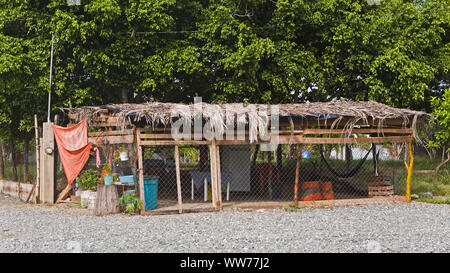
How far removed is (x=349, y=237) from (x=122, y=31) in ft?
36.8

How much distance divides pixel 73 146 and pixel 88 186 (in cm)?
117

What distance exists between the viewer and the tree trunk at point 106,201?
34.0 ft

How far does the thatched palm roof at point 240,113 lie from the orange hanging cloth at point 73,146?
0.35 metres

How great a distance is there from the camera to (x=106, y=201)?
10.4m

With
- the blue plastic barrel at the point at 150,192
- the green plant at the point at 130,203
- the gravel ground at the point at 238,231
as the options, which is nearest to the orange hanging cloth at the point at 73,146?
the gravel ground at the point at 238,231

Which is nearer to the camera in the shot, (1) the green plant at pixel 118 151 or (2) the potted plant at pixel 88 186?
(2) the potted plant at pixel 88 186

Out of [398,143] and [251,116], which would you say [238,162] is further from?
[398,143]

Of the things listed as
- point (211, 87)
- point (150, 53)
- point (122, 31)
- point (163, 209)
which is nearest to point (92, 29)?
point (122, 31)

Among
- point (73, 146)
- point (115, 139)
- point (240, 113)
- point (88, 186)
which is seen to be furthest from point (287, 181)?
point (73, 146)

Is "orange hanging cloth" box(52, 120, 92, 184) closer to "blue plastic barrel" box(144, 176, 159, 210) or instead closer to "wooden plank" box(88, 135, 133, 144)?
"wooden plank" box(88, 135, 133, 144)

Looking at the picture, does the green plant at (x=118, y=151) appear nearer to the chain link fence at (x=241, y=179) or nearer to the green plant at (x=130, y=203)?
the chain link fence at (x=241, y=179)

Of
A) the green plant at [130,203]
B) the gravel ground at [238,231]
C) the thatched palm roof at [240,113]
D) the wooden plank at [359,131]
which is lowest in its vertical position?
the gravel ground at [238,231]

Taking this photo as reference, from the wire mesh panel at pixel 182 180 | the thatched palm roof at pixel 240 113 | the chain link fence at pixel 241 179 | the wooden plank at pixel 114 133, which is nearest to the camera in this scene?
the thatched palm roof at pixel 240 113

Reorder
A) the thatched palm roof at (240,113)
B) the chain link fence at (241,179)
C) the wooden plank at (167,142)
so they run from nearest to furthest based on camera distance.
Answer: the wooden plank at (167,142), the thatched palm roof at (240,113), the chain link fence at (241,179)
